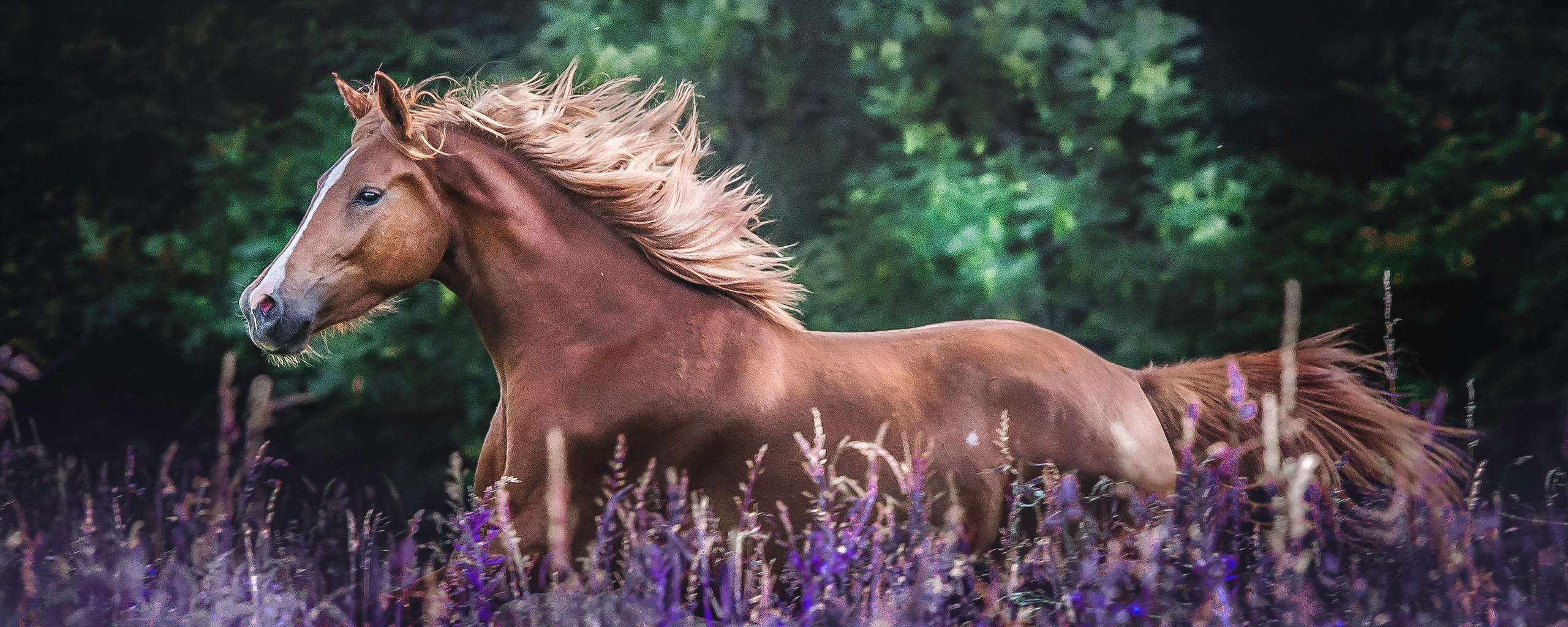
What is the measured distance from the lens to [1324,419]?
3295mm

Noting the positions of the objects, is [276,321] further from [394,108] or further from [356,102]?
[356,102]

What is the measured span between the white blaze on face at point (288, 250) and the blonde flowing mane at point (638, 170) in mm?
162

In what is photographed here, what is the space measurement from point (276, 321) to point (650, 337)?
0.92m

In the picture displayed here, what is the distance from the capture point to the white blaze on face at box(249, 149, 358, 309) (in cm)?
273

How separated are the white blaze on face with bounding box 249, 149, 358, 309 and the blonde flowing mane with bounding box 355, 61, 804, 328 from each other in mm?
162

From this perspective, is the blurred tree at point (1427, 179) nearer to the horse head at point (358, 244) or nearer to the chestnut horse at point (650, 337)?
the chestnut horse at point (650, 337)

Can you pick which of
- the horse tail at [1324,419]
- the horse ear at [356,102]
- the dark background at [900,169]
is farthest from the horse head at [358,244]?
the dark background at [900,169]

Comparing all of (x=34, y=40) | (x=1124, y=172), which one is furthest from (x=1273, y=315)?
(x=34, y=40)

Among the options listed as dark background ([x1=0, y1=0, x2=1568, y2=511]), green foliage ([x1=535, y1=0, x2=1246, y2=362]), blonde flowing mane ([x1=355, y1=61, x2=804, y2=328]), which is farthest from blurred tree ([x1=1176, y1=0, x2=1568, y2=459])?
blonde flowing mane ([x1=355, y1=61, x2=804, y2=328])

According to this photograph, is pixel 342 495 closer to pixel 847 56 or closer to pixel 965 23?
pixel 847 56

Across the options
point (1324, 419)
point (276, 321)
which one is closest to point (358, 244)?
point (276, 321)

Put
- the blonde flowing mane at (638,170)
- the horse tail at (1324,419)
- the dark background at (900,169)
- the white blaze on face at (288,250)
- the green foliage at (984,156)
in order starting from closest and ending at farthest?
the white blaze on face at (288,250) → the blonde flowing mane at (638,170) → the horse tail at (1324,419) → the green foliage at (984,156) → the dark background at (900,169)

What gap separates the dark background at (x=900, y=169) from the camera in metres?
5.98

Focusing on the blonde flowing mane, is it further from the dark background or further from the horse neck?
the dark background
